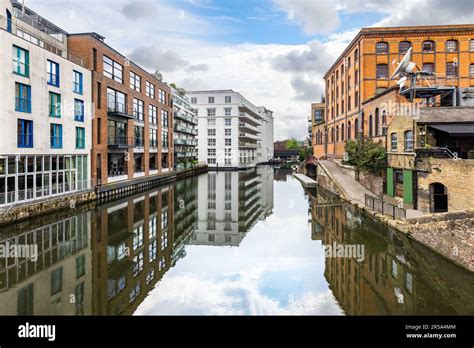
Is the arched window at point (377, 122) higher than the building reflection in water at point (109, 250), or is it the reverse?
the arched window at point (377, 122)

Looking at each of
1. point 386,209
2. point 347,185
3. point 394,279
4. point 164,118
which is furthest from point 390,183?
point 164,118

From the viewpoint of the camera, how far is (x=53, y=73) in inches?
950

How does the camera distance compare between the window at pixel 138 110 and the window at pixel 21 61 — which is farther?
the window at pixel 138 110

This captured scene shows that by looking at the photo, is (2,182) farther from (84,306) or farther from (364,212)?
(364,212)

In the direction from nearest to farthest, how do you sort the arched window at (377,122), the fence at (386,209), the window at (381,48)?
the fence at (386,209) < the arched window at (377,122) < the window at (381,48)

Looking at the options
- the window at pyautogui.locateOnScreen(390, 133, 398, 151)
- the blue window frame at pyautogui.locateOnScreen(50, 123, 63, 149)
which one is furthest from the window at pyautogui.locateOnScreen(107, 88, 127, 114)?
the window at pyautogui.locateOnScreen(390, 133, 398, 151)

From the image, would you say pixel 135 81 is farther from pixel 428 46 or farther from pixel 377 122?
pixel 428 46

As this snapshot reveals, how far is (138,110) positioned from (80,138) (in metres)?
12.9

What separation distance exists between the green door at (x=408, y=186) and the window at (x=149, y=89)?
105ft

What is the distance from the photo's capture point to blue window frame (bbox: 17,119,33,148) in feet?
67.6

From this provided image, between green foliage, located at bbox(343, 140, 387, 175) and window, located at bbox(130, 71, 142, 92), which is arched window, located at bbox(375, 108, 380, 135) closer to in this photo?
green foliage, located at bbox(343, 140, 387, 175)

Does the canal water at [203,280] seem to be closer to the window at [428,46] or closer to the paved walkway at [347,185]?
the paved walkway at [347,185]

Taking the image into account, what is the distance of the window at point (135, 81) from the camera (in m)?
38.2

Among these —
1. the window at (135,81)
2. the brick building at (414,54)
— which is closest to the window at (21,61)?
the window at (135,81)
